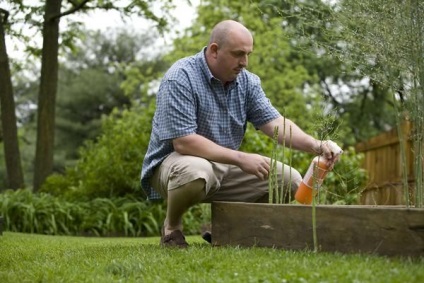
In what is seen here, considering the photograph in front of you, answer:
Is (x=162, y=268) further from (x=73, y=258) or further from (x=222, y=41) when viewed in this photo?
(x=222, y=41)

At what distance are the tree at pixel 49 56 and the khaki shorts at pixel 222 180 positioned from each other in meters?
6.45

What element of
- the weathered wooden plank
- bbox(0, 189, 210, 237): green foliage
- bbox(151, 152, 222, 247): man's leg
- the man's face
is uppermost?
the man's face

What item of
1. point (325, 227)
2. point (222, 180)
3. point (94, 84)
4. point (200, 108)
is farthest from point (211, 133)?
point (94, 84)

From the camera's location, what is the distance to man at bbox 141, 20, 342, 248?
3994mm

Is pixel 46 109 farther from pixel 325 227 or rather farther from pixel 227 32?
pixel 325 227

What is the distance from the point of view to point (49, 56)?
10438 mm

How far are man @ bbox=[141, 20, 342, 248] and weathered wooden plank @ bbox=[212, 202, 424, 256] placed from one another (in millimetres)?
232

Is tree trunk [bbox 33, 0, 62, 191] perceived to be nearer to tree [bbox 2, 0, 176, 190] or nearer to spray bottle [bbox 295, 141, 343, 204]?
tree [bbox 2, 0, 176, 190]

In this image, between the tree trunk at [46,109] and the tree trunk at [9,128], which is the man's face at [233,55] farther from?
the tree trunk at [46,109]

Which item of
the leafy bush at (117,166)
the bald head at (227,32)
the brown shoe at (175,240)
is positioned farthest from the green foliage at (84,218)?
the bald head at (227,32)

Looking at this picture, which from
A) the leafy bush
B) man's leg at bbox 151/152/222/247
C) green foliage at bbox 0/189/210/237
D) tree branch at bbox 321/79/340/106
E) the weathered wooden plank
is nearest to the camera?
the weathered wooden plank

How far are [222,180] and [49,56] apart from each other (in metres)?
6.66

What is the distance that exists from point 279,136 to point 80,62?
26.3 meters

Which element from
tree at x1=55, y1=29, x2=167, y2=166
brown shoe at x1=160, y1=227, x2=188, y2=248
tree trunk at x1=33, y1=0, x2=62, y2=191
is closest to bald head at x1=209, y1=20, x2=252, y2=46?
brown shoe at x1=160, y1=227, x2=188, y2=248
